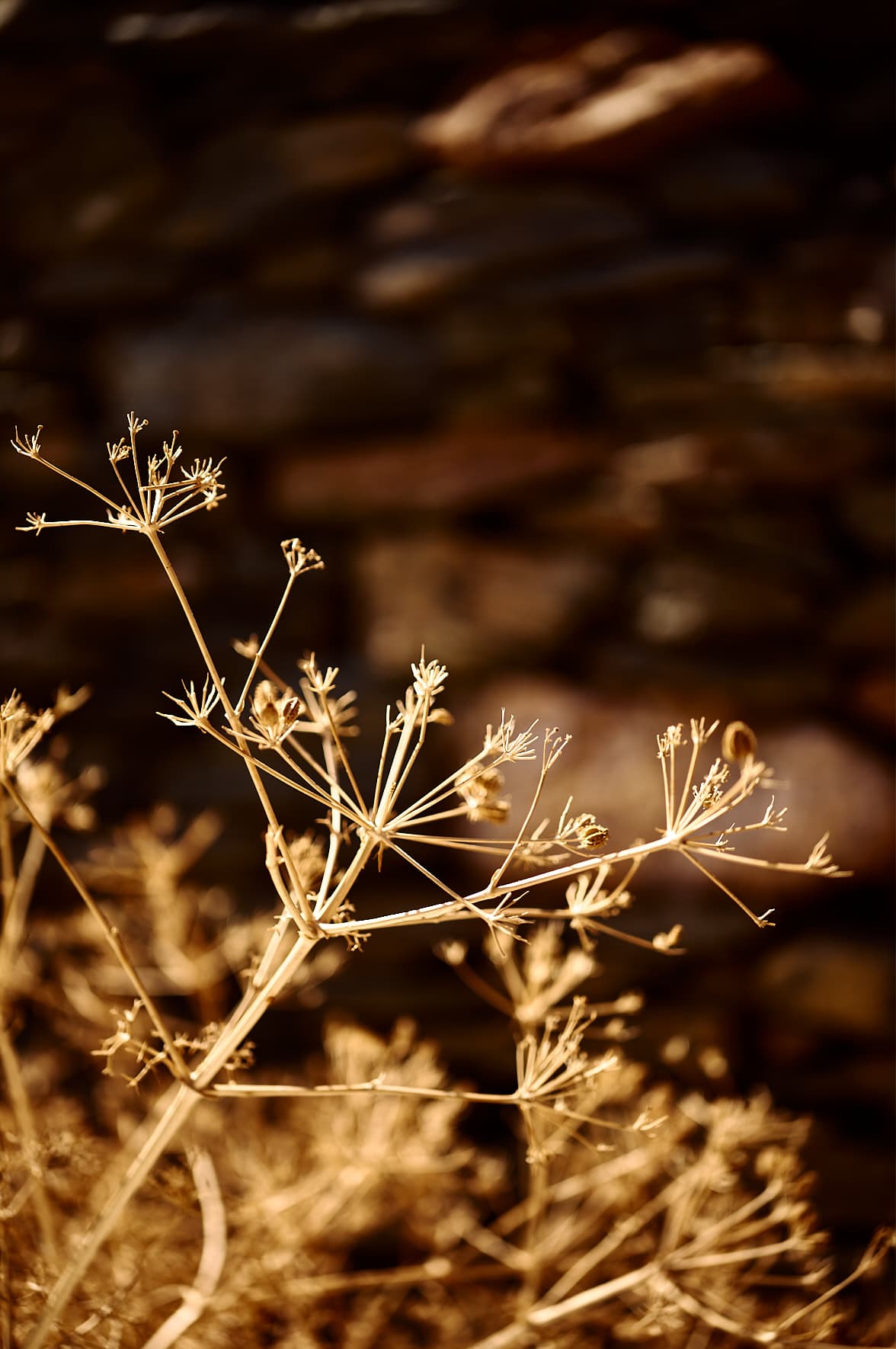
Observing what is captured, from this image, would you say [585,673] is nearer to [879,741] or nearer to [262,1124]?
[879,741]

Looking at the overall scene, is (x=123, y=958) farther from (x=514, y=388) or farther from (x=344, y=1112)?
(x=514, y=388)

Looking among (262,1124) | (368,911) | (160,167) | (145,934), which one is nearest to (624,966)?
(368,911)

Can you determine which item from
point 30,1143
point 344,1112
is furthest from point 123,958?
point 344,1112

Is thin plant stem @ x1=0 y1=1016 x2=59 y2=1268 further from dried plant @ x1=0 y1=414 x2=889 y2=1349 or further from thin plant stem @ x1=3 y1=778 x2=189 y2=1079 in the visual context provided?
thin plant stem @ x1=3 y1=778 x2=189 y2=1079

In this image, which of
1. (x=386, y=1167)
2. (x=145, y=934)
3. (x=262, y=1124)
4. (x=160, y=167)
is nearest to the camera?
(x=386, y=1167)

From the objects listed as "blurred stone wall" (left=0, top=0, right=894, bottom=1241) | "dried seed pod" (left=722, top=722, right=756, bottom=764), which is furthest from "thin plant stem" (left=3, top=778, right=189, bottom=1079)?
"blurred stone wall" (left=0, top=0, right=894, bottom=1241)

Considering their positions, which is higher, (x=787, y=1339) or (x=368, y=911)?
(x=787, y=1339)
